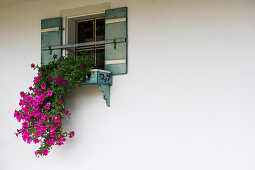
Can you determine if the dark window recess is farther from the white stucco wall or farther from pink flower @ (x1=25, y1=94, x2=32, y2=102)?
pink flower @ (x1=25, y1=94, x2=32, y2=102)

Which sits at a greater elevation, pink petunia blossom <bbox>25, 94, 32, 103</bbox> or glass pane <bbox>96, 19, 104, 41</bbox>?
glass pane <bbox>96, 19, 104, 41</bbox>

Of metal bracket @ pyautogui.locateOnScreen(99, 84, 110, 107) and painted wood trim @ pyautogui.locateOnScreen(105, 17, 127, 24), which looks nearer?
metal bracket @ pyautogui.locateOnScreen(99, 84, 110, 107)

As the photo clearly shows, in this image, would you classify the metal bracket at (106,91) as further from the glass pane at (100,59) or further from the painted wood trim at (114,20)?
the painted wood trim at (114,20)

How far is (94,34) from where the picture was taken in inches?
166

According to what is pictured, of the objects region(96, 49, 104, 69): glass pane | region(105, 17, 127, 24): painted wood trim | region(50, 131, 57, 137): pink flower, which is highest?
region(105, 17, 127, 24): painted wood trim

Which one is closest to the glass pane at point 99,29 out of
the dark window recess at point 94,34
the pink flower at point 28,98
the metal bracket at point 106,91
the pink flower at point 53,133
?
the dark window recess at point 94,34

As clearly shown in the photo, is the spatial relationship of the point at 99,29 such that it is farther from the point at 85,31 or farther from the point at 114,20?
the point at 114,20

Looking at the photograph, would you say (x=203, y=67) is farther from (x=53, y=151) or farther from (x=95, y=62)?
(x=53, y=151)

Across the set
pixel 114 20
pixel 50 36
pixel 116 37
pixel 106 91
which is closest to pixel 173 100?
pixel 106 91

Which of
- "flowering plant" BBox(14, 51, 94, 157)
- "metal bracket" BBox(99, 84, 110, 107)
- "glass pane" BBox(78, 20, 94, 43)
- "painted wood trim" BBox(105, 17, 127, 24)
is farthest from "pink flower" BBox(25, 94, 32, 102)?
"painted wood trim" BBox(105, 17, 127, 24)

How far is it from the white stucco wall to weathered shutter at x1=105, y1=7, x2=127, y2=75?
7cm

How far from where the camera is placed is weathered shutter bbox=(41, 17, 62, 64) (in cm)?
421

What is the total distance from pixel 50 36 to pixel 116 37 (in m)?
0.82

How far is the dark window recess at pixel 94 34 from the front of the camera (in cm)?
413
